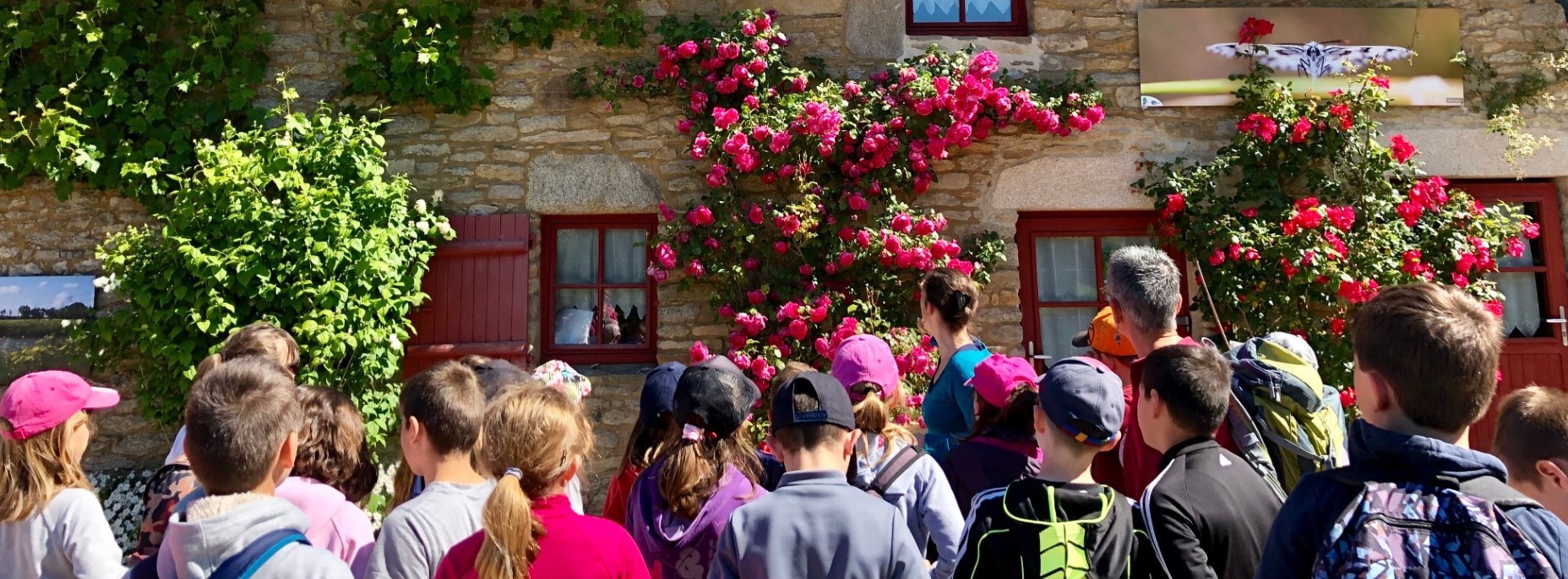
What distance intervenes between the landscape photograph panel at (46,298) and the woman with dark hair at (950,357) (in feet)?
15.7

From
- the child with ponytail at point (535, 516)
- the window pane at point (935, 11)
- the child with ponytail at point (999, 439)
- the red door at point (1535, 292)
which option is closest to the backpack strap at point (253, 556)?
the child with ponytail at point (535, 516)

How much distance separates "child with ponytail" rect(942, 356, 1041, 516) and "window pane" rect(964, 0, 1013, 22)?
4116 mm

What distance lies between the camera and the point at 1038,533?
2166 mm

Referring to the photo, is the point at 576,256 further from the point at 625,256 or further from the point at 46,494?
the point at 46,494

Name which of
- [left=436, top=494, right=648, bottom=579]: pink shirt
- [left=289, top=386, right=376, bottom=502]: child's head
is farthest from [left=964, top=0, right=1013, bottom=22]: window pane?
[left=436, top=494, right=648, bottom=579]: pink shirt

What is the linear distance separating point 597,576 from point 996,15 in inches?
208

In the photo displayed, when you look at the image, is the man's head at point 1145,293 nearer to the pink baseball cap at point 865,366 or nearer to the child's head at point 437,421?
the pink baseball cap at point 865,366

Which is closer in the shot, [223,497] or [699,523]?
[223,497]

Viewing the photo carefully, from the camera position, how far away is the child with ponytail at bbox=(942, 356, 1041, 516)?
2.87m

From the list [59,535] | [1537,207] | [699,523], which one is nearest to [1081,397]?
[699,523]

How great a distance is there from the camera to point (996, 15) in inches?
260

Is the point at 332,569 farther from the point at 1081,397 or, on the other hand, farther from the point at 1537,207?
the point at 1537,207

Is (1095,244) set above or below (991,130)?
below

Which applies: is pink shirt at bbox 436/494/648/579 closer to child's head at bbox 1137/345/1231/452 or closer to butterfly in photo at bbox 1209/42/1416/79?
child's head at bbox 1137/345/1231/452
